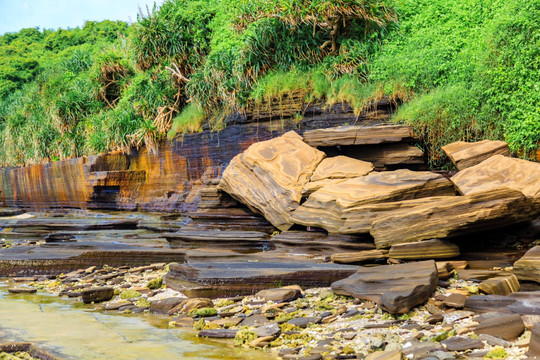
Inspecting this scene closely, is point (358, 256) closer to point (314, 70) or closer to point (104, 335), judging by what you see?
point (104, 335)

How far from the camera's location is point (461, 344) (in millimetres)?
4105

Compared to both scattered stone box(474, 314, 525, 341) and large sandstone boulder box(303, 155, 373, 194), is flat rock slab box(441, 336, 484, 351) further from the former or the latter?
large sandstone boulder box(303, 155, 373, 194)

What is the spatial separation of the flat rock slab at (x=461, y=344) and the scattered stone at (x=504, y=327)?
225mm

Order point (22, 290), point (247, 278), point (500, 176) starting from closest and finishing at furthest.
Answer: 1. point (247, 278)
2. point (22, 290)
3. point (500, 176)

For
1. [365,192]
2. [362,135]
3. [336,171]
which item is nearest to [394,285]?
[365,192]

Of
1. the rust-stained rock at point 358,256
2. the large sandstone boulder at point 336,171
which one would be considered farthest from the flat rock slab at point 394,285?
the large sandstone boulder at point 336,171

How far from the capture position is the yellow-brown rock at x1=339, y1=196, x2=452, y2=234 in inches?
296

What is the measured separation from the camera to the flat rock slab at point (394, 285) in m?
5.03

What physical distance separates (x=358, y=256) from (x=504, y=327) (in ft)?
9.83

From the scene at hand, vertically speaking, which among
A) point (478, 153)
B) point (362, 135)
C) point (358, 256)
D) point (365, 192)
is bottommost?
point (358, 256)

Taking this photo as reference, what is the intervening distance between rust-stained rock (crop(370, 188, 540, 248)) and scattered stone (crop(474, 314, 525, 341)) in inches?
98.9

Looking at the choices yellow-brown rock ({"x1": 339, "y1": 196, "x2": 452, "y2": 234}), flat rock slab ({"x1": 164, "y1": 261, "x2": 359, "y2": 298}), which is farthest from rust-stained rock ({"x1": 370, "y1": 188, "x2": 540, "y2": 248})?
flat rock slab ({"x1": 164, "y1": 261, "x2": 359, "y2": 298})

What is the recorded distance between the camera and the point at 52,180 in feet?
68.6

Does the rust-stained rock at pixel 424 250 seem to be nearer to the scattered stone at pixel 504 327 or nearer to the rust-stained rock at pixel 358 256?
the rust-stained rock at pixel 358 256
